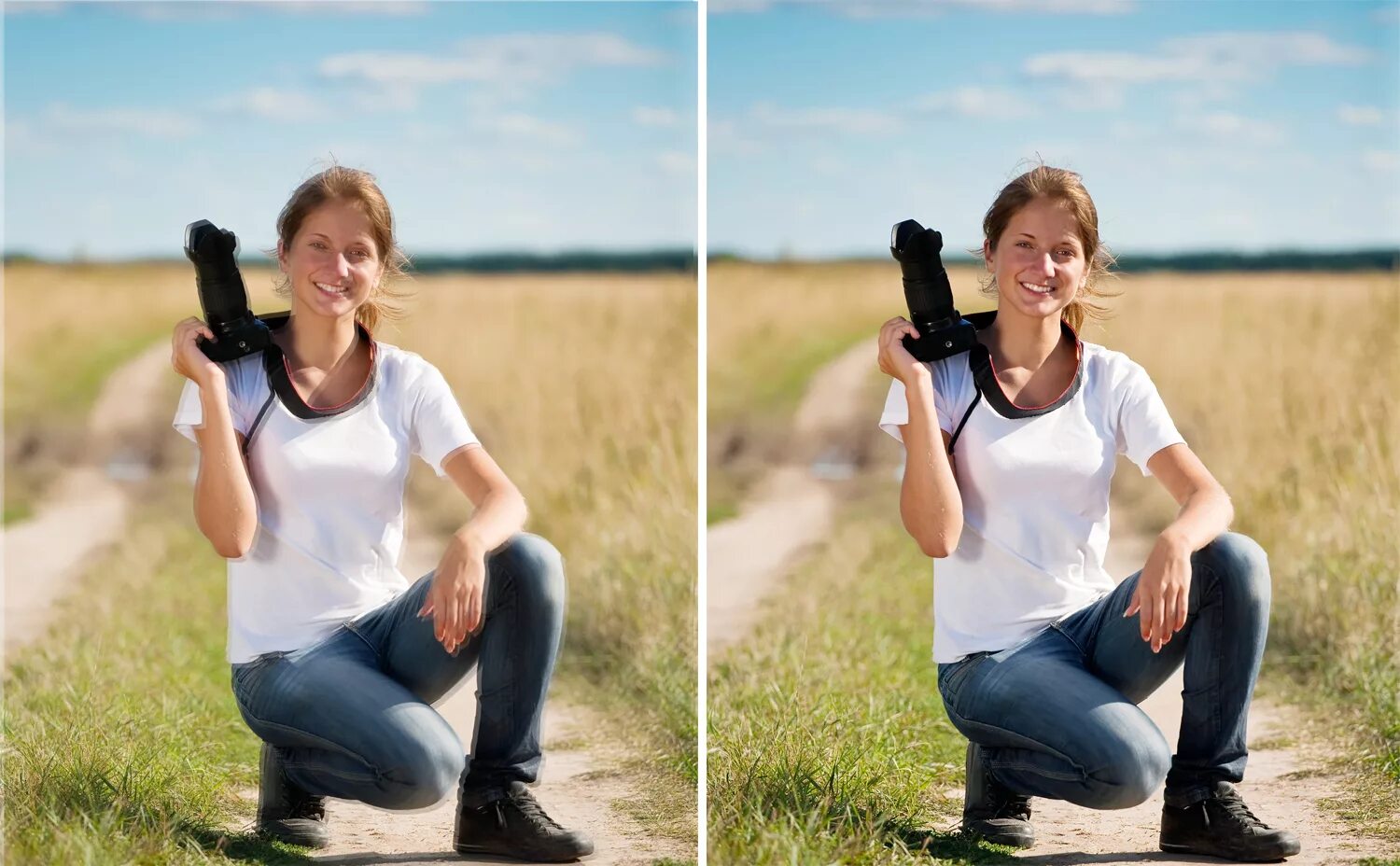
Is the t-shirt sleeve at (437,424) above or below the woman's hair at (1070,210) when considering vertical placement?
below

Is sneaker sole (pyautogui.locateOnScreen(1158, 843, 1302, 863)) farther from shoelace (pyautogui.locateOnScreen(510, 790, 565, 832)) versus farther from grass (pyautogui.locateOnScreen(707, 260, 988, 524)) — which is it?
grass (pyautogui.locateOnScreen(707, 260, 988, 524))

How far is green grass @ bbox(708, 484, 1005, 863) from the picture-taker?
11.6 feet

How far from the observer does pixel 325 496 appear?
3359mm

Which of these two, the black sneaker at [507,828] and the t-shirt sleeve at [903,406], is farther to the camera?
the black sneaker at [507,828]

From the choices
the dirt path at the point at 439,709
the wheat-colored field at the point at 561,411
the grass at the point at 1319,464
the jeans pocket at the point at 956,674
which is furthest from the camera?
the wheat-colored field at the point at 561,411

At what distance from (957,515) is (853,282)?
16.3 metres

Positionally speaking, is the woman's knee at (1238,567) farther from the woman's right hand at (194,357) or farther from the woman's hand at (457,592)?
the woman's right hand at (194,357)

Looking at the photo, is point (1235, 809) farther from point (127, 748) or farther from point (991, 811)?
point (127, 748)

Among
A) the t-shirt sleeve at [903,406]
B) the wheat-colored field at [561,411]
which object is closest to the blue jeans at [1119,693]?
the t-shirt sleeve at [903,406]

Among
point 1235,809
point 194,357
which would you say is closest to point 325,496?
point 194,357

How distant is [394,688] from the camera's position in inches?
133

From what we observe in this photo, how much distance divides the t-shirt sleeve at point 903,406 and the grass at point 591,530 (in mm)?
1448

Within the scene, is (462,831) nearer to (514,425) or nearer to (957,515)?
(957,515)

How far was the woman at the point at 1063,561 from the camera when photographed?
3.28 m
